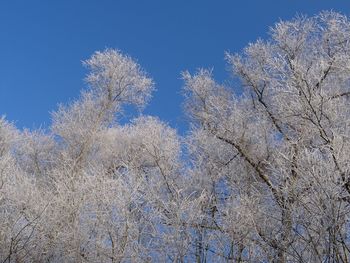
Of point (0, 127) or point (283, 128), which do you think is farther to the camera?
point (0, 127)

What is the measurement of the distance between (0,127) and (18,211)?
7520 millimetres

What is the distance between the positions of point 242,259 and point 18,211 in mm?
4983

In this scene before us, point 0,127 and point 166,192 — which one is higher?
point 0,127

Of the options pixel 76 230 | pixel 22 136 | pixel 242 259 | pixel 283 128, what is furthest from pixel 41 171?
pixel 242 259

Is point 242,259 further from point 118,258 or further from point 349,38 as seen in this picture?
point 349,38

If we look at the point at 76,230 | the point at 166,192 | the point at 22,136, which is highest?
the point at 22,136

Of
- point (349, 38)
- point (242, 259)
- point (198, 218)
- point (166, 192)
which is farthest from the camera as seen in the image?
point (166, 192)

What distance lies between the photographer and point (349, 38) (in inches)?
393

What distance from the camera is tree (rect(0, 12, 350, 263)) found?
6.73 meters

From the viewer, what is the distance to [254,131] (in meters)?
12.2

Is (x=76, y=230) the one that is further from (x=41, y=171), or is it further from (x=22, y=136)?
(x=22, y=136)

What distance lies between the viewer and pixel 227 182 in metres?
10.7

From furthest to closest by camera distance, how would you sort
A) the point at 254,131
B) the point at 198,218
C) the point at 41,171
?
the point at 41,171 → the point at 254,131 → the point at 198,218

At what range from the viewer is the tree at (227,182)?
6727 mm
